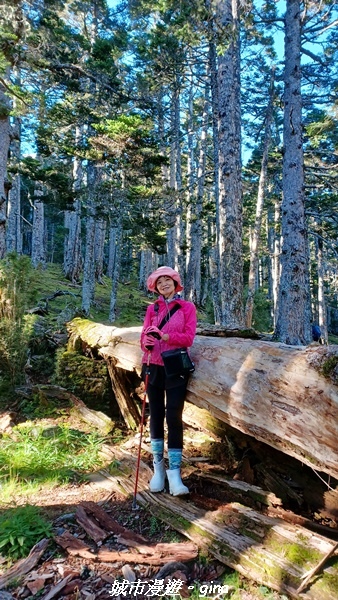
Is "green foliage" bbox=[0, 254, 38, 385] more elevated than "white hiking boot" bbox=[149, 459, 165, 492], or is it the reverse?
"green foliage" bbox=[0, 254, 38, 385]

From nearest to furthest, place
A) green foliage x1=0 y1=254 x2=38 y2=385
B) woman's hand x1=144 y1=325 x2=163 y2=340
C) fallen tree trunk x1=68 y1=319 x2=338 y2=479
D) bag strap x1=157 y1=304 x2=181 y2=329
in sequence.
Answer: fallen tree trunk x1=68 y1=319 x2=338 y2=479 → woman's hand x1=144 y1=325 x2=163 y2=340 → bag strap x1=157 y1=304 x2=181 y2=329 → green foliage x1=0 y1=254 x2=38 y2=385

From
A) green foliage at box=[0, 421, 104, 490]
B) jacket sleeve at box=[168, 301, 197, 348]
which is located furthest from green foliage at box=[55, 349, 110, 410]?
jacket sleeve at box=[168, 301, 197, 348]

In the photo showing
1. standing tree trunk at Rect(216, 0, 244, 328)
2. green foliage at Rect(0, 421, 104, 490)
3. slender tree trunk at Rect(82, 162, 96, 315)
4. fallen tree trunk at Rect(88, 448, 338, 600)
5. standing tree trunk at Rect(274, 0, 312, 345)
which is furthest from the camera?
slender tree trunk at Rect(82, 162, 96, 315)

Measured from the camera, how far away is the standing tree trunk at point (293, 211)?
9.30m

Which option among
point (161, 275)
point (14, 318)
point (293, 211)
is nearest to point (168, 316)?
point (161, 275)

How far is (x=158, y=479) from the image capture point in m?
3.74

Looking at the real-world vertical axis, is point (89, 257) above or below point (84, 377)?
above

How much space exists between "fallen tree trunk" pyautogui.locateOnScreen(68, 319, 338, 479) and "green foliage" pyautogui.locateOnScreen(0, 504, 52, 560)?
6.04 ft

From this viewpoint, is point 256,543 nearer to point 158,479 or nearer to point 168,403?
point 158,479

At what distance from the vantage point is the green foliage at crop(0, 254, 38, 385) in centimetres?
588

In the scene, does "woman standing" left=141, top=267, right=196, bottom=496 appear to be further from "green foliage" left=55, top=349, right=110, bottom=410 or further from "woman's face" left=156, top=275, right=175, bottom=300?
"green foliage" left=55, top=349, right=110, bottom=410

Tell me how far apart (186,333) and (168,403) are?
0.77 metres

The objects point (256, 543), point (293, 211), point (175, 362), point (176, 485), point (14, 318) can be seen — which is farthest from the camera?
point (293, 211)

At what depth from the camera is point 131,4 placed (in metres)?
22.1
